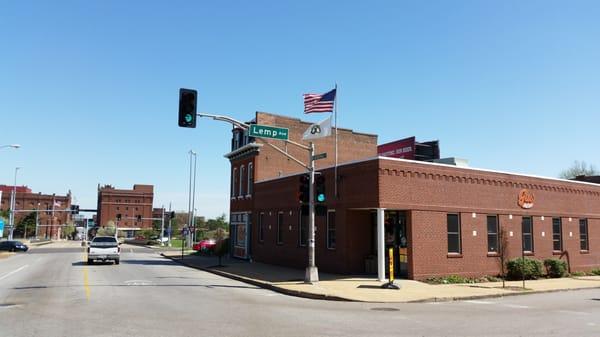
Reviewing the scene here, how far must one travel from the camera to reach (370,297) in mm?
16766

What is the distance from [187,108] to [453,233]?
14.6 metres

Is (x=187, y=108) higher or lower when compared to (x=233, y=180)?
higher

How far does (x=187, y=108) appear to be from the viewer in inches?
620

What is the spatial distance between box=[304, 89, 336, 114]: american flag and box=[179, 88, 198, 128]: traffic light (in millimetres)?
7299

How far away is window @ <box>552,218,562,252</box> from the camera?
28266 millimetres

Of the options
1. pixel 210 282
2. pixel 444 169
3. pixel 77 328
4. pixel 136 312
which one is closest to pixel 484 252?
pixel 444 169

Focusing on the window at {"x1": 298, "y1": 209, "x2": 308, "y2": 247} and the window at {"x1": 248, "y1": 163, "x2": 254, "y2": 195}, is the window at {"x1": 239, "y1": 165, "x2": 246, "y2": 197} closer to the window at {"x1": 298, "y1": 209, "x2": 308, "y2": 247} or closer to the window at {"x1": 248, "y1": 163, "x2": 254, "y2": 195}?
the window at {"x1": 248, "y1": 163, "x2": 254, "y2": 195}

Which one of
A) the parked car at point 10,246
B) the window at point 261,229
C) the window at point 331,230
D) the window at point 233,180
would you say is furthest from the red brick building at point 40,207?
the window at point 331,230

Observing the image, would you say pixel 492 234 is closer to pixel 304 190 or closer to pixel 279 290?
pixel 304 190

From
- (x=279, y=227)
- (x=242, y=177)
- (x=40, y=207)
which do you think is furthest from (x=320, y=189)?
(x=40, y=207)

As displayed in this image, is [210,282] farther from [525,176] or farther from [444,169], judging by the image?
[525,176]

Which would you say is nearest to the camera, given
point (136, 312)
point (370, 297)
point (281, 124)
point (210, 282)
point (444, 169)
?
point (136, 312)

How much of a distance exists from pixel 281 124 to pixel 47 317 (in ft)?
92.7

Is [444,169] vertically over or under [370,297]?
over
